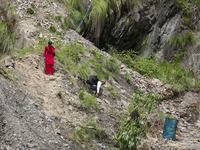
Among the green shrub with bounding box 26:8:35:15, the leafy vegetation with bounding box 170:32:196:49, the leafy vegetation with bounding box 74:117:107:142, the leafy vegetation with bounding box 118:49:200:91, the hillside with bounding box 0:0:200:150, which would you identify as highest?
the leafy vegetation with bounding box 170:32:196:49

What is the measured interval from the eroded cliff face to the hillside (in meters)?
2.17

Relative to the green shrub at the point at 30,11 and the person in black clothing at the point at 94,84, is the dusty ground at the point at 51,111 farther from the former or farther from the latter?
the green shrub at the point at 30,11

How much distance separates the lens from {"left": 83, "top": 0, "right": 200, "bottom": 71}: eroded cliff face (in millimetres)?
11820

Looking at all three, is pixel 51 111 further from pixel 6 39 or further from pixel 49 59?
pixel 6 39

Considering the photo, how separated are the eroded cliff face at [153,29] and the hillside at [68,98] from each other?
2172 mm

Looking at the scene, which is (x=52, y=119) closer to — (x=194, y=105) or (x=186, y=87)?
(x=194, y=105)

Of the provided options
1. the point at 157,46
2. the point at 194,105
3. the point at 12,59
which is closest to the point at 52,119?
the point at 12,59

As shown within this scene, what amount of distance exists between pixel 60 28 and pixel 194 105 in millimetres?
5816

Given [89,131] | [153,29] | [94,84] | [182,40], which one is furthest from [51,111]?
[182,40]

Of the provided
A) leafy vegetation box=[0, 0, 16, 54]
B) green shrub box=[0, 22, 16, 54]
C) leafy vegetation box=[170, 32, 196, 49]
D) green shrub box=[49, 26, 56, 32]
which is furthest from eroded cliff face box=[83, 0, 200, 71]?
green shrub box=[0, 22, 16, 54]

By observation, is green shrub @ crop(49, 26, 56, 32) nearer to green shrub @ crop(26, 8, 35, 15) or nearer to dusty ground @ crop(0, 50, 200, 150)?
green shrub @ crop(26, 8, 35, 15)

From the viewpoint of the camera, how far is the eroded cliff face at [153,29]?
11820mm

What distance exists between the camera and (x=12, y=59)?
650 cm

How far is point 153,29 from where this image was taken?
494 inches
